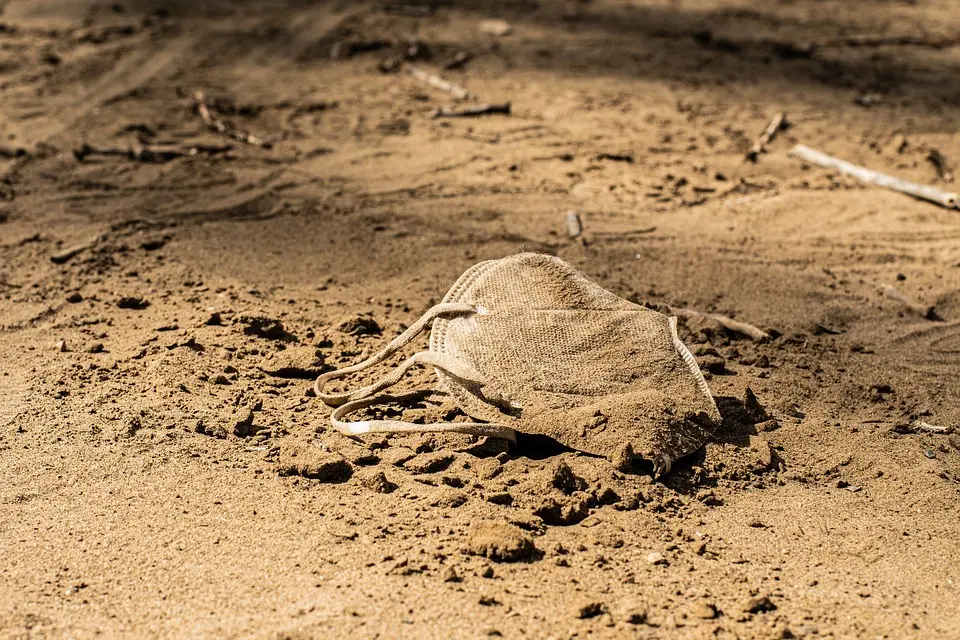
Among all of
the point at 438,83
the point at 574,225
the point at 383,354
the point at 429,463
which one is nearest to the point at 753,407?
the point at 429,463

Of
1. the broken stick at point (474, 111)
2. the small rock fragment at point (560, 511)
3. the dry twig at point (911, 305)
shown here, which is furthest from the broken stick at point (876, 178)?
the small rock fragment at point (560, 511)

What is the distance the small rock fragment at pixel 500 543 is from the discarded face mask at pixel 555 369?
40 centimetres

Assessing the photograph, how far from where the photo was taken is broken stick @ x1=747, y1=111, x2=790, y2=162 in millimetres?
5762

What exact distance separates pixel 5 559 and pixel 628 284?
2.65m

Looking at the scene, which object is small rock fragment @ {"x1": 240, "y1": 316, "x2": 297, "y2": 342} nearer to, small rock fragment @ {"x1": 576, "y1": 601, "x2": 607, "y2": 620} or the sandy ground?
the sandy ground

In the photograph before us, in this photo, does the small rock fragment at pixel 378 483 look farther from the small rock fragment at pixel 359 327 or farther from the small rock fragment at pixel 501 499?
the small rock fragment at pixel 359 327

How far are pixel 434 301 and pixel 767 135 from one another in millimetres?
3139

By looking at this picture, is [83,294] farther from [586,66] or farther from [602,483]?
[586,66]

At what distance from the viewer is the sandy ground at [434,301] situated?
236 cm

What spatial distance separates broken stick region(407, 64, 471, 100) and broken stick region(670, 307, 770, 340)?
3378 millimetres

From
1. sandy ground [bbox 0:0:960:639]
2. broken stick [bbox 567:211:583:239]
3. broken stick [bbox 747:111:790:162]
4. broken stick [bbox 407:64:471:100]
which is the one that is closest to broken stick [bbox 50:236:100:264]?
sandy ground [bbox 0:0:960:639]

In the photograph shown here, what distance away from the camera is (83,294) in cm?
402

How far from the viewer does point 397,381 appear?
124 inches

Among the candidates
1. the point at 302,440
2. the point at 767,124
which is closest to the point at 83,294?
the point at 302,440
